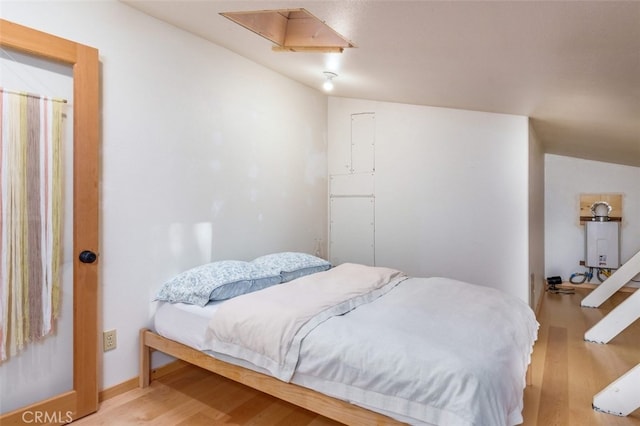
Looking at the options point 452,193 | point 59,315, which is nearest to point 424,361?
point 59,315

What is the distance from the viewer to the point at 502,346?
63.8 inches

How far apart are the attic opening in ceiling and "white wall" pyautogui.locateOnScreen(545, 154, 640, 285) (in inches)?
182

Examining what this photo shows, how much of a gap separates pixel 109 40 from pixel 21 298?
1.53 meters

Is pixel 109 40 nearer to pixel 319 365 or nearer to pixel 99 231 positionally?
pixel 99 231

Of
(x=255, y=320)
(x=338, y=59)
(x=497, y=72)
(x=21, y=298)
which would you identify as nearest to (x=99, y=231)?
(x=21, y=298)

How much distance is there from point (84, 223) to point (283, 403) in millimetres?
1542

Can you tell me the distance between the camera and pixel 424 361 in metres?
1.46

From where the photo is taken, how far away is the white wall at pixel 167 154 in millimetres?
2230

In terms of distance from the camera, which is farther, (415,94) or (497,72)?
(415,94)

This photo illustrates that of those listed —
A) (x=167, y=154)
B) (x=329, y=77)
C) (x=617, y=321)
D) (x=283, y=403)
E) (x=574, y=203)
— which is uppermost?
(x=329, y=77)

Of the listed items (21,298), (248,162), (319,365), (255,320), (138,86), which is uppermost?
(138,86)

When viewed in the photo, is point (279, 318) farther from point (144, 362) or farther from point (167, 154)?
point (167, 154)

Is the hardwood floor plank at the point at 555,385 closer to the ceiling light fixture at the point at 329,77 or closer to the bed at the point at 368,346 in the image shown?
the bed at the point at 368,346

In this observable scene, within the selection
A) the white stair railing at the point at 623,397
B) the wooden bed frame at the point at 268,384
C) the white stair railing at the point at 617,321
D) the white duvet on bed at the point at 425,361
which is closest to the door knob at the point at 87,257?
the wooden bed frame at the point at 268,384
